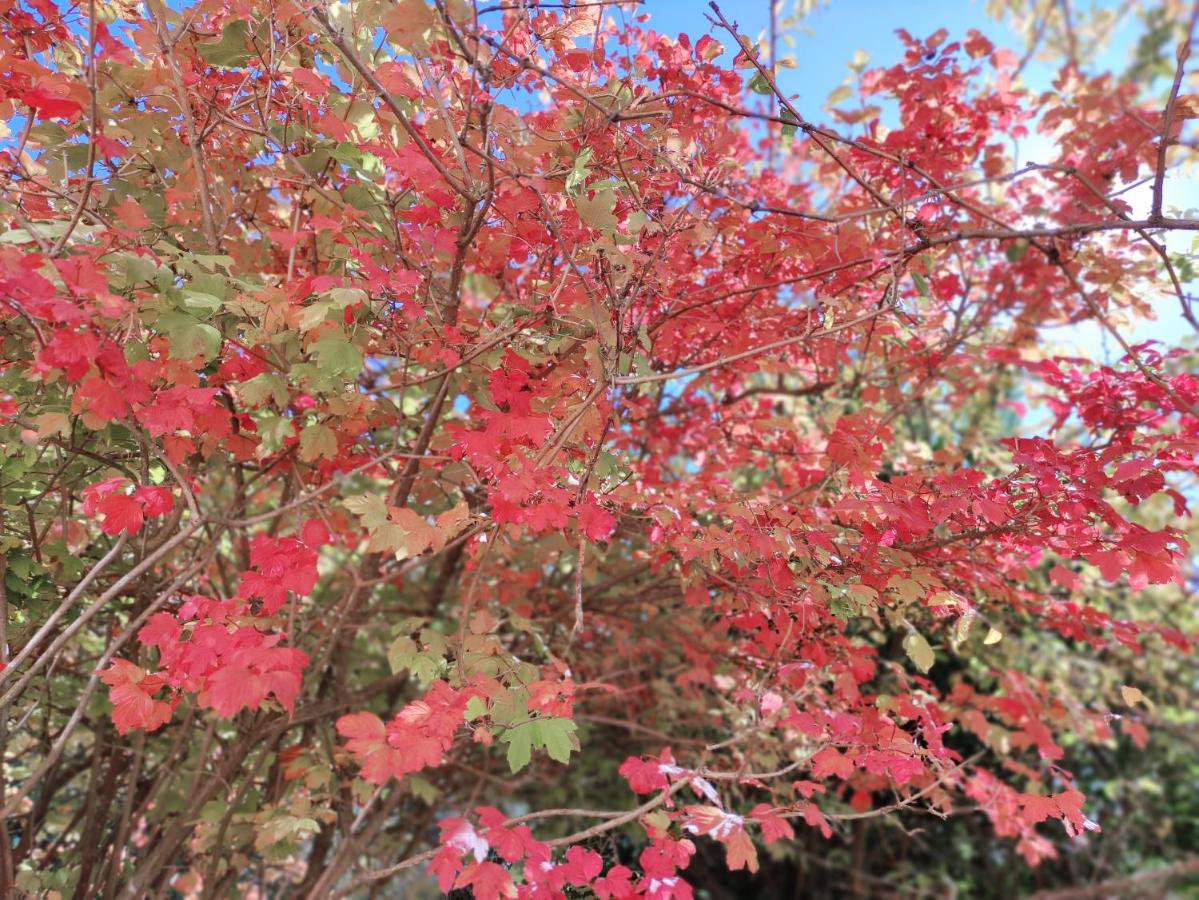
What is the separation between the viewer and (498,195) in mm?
1894

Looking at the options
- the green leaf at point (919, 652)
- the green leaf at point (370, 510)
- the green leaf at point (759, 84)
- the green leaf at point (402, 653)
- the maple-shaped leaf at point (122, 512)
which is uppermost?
the green leaf at point (759, 84)

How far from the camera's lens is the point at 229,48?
6.55 feet

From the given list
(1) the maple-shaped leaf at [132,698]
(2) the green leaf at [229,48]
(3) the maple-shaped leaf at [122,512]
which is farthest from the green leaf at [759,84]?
(1) the maple-shaped leaf at [132,698]

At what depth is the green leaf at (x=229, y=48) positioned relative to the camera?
1.98 metres

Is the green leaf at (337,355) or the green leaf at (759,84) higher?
the green leaf at (759,84)

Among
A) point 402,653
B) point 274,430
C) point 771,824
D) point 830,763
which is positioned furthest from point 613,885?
point 274,430

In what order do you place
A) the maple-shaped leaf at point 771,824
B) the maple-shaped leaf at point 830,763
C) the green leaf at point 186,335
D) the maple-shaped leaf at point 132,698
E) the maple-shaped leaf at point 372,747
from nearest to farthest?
1. the maple-shaped leaf at point 372,747
2. the green leaf at point 186,335
3. the maple-shaped leaf at point 132,698
4. the maple-shaped leaf at point 771,824
5. the maple-shaped leaf at point 830,763

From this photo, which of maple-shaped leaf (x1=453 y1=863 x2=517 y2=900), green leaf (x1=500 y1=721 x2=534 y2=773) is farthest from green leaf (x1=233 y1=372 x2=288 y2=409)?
maple-shaped leaf (x1=453 y1=863 x2=517 y2=900)

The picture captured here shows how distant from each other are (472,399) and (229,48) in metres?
1.09

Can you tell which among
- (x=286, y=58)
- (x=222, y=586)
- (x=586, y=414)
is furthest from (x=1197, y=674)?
(x=286, y=58)

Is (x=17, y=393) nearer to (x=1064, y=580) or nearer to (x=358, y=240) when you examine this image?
(x=358, y=240)

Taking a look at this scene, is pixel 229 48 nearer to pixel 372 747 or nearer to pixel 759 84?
pixel 759 84

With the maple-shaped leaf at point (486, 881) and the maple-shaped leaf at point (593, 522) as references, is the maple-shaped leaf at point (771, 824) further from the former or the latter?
the maple-shaped leaf at point (593, 522)

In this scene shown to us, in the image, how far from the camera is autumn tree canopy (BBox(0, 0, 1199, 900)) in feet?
5.58
